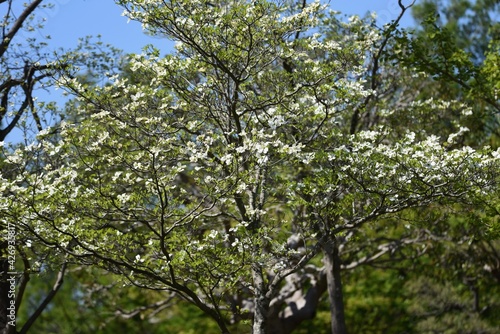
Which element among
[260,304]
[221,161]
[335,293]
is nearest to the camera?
[221,161]

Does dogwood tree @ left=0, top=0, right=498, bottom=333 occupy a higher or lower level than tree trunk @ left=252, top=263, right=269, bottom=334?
higher

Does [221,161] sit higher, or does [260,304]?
[221,161]

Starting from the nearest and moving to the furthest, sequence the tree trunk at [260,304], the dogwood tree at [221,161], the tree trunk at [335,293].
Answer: the dogwood tree at [221,161]
the tree trunk at [260,304]
the tree trunk at [335,293]

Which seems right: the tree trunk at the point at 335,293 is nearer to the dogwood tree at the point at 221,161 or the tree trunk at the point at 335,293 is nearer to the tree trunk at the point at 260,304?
the dogwood tree at the point at 221,161

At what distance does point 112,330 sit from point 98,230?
Result: 43.8 ft

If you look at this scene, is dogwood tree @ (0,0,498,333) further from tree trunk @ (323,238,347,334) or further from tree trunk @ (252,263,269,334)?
tree trunk @ (323,238,347,334)

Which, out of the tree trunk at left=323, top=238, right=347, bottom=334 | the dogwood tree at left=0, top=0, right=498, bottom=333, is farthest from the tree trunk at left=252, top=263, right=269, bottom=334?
the tree trunk at left=323, top=238, right=347, bottom=334

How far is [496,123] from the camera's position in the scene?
66.3 feet

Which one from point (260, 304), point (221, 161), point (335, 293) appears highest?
point (221, 161)

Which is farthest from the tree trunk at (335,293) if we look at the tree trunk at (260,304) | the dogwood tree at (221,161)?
the tree trunk at (260,304)

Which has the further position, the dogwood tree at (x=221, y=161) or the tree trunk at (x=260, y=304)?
the tree trunk at (x=260, y=304)

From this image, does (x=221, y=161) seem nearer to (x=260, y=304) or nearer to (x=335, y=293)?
(x=260, y=304)

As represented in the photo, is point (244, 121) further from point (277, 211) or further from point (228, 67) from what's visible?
point (277, 211)

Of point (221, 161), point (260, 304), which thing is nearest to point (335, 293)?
point (260, 304)
